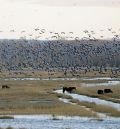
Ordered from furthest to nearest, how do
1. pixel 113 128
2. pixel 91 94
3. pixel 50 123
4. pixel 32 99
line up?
pixel 91 94 → pixel 32 99 → pixel 50 123 → pixel 113 128

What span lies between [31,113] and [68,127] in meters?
8.68

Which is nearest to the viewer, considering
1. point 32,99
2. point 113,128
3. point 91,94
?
point 113,128

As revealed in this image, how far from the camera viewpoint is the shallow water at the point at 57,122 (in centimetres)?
3997

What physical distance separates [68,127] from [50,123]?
8.82 feet

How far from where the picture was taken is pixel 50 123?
41.9 meters

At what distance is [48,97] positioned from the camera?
6475 centimetres

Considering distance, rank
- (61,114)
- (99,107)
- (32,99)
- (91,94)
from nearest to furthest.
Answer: (61,114)
(99,107)
(32,99)
(91,94)

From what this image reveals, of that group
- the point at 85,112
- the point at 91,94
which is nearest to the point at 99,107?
the point at 85,112

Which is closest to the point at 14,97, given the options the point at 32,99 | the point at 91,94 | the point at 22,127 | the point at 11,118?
the point at 32,99

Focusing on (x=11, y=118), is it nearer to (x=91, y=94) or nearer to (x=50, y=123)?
(x=50, y=123)

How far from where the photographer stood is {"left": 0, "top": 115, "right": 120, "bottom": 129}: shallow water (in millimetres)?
39969

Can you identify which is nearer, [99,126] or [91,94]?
[99,126]

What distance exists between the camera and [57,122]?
1663 inches

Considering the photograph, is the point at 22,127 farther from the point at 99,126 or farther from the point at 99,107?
the point at 99,107
